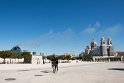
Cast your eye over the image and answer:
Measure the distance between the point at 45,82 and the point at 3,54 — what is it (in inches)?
3236

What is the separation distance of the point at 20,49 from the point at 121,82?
570ft

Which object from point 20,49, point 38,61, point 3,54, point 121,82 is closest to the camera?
point 121,82

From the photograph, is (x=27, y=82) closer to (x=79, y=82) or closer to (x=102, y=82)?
(x=79, y=82)

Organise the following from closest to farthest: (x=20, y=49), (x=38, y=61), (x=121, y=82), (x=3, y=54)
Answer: (x=121, y=82)
(x=38, y=61)
(x=3, y=54)
(x=20, y=49)

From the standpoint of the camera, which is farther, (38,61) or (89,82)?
(38,61)

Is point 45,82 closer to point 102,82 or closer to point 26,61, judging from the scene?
point 102,82

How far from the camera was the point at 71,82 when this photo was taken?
14047 millimetres

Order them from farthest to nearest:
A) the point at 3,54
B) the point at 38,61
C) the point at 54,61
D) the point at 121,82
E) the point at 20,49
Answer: the point at 20,49, the point at 3,54, the point at 38,61, the point at 54,61, the point at 121,82

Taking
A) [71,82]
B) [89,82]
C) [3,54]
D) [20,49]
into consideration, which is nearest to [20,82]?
[71,82]

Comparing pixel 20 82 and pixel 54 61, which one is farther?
pixel 54 61

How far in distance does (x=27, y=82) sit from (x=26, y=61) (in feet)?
215

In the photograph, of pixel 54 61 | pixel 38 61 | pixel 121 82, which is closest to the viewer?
pixel 121 82

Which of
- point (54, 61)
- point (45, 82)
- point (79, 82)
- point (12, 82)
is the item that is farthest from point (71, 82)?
point (54, 61)

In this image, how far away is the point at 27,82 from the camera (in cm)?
1383
